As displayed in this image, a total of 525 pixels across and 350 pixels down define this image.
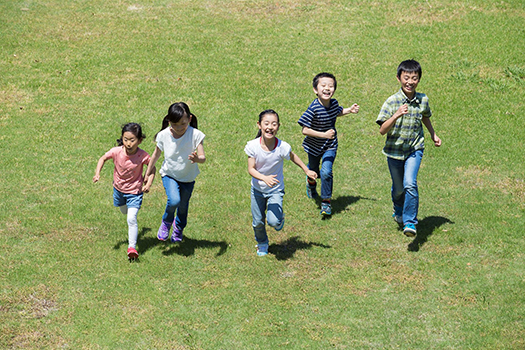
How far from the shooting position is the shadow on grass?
9469 millimetres

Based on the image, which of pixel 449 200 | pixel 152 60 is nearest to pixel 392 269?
pixel 449 200

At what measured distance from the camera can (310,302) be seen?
812cm

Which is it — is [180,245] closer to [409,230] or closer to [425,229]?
[409,230]

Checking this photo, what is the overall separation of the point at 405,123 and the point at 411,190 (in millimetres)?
1037

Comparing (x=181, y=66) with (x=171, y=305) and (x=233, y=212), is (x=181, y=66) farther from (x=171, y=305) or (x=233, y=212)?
(x=171, y=305)

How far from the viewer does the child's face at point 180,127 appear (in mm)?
8797

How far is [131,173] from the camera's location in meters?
9.23

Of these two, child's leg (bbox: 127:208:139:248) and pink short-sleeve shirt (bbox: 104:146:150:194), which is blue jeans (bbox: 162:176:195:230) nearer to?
pink short-sleeve shirt (bbox: 104:146:150:194)

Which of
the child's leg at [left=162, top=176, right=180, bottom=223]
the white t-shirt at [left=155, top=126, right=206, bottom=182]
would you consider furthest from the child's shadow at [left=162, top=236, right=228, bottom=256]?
the white t-shirt at [left=155, top=126, right=206, bottom=182]

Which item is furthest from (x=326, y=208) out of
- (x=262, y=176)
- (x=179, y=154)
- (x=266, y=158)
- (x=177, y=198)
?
(x=179, y=154)

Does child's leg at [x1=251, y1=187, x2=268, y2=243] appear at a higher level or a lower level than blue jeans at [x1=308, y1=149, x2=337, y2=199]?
lower

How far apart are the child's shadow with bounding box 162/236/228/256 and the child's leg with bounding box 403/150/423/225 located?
289cm

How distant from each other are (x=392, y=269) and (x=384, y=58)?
9925 mm

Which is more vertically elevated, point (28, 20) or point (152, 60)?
point (28, 20)
